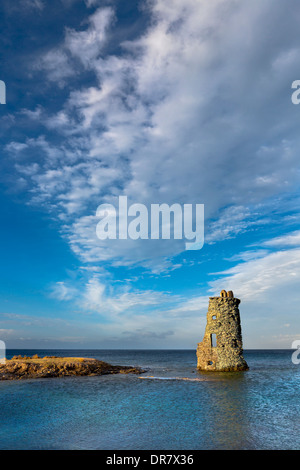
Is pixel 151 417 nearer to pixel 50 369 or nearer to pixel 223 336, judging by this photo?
pixel 223 336

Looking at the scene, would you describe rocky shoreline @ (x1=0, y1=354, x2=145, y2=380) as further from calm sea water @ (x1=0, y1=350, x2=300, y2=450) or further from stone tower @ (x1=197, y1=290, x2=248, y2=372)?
stone tower @ (x1=197, y1=290, x2=248, y2=372)

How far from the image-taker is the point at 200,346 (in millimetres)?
47594

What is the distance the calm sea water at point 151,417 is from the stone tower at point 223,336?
10032 millimetres

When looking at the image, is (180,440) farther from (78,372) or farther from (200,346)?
(78,372)

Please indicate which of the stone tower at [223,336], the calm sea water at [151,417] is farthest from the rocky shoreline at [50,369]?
the stone tower at [223,336]

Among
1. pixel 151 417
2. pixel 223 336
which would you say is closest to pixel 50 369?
pixel 223 336

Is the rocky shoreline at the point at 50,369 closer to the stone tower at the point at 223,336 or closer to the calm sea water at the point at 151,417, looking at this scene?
the calm sea water at the point at 151,417

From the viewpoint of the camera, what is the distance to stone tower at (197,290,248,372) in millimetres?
44750

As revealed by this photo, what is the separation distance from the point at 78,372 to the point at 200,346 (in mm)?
19443

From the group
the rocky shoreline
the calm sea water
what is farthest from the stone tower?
the rocky shoreline

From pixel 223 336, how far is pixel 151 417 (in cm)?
2622

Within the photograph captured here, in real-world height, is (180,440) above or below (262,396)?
above

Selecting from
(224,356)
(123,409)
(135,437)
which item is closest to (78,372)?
(224,356)

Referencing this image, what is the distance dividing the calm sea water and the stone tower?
32.9 ft
